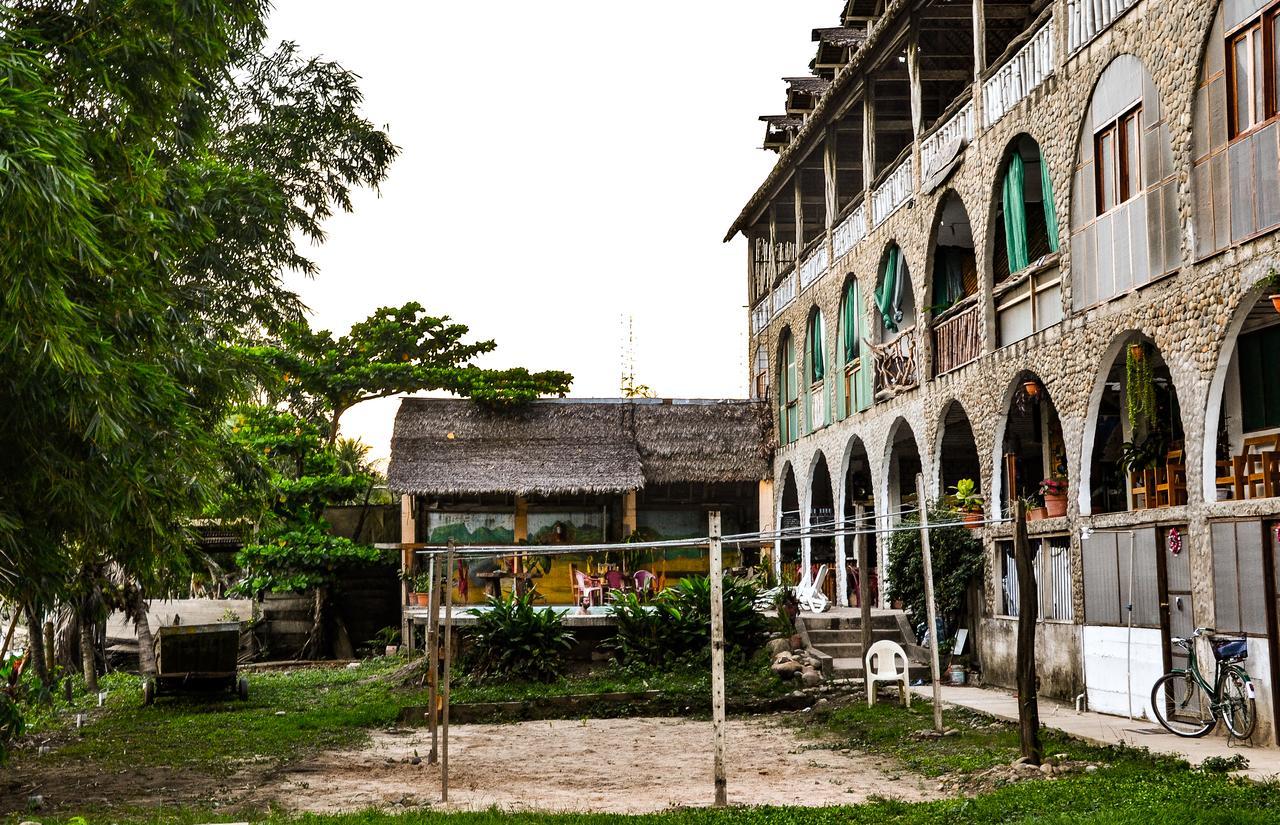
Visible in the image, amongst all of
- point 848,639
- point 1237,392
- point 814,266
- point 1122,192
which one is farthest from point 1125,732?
point 814,266

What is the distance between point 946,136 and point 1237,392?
5900 mm

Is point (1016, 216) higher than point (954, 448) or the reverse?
higher

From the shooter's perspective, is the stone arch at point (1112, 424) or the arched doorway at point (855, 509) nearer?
the stone arch at point (1112, 424)

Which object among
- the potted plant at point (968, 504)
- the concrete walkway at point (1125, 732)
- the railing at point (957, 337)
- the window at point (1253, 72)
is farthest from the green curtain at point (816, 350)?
the window at point (1253, 72)

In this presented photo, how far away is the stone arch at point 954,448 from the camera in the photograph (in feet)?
52.9

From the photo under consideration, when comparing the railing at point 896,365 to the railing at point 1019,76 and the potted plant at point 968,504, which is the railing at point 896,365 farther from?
the railing at point 1019,76

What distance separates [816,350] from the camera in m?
22.3

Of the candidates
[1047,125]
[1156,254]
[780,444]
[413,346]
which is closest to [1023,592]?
[1156,254]

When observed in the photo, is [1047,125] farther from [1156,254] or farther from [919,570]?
[919,570]

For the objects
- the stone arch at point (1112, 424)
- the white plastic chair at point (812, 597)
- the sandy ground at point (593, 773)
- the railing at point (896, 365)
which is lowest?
the sandy ground at point (593, 773)

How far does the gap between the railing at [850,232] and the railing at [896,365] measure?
1814mm

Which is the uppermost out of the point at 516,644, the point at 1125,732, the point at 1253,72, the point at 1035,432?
the point at 1253,72

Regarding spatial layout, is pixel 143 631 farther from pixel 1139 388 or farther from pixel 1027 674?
pixel 1139 388

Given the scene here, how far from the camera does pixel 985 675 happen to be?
14.5 metres
